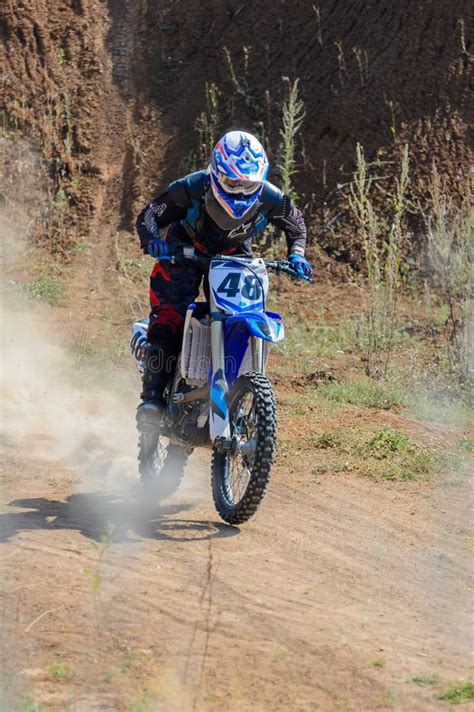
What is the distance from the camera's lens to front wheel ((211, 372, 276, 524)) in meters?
6.15

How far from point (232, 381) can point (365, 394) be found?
364 centimetres

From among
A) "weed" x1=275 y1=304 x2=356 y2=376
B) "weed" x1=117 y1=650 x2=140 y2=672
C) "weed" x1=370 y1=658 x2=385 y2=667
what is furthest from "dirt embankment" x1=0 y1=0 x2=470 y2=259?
"weed" x1=117 y1=650 x2=140 y2=672

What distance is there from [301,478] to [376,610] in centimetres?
263

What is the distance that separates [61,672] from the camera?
455cm

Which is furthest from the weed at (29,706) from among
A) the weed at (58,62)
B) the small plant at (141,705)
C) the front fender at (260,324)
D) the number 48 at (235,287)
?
the weed at (58,62)

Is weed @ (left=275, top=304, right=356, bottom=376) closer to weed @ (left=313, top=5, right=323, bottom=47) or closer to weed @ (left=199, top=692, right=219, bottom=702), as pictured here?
weed @ (left=313, top=5, right=323, bottom=47)

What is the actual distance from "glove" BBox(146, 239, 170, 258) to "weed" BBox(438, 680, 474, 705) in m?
3.22

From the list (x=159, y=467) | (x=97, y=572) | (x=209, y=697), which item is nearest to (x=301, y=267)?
(x=159, y=467)

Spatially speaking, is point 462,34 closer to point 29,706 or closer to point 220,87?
point 220,87

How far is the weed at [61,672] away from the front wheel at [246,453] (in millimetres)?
1850

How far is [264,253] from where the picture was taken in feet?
47.2

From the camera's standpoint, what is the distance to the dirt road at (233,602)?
447 cm

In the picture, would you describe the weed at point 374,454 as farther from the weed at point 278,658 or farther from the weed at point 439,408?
the weed at point 278,658

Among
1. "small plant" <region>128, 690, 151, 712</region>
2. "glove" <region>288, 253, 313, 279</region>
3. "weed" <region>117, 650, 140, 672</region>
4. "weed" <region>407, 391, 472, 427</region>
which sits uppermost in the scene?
"glove" <region>288, 253, 313, 279</region>
